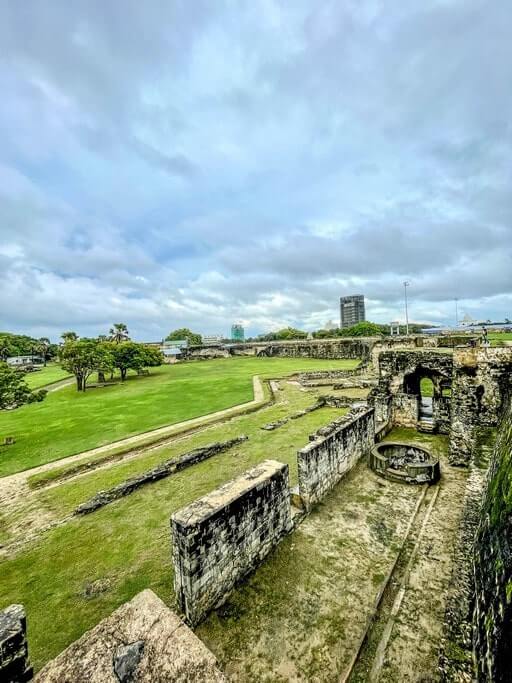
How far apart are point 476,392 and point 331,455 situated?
5509mm

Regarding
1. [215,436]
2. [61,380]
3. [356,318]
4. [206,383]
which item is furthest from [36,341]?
[356,318]

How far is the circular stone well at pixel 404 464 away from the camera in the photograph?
897cm

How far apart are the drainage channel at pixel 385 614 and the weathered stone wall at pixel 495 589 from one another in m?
1.64

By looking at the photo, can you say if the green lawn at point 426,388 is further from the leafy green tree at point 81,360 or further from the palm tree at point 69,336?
the palm tree at point 69,336

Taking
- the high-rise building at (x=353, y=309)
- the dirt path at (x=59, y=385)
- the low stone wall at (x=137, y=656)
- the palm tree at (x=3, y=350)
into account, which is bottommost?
the dirt path at (x=59, y=385)

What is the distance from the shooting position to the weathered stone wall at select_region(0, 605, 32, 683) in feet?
9.07

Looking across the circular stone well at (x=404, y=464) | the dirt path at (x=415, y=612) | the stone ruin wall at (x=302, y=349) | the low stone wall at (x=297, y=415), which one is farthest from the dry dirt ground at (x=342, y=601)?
the stone ruin wall at (x=302, y=349)

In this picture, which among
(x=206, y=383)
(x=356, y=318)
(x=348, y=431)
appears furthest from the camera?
(x=356, y=318)

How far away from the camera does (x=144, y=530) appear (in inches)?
305

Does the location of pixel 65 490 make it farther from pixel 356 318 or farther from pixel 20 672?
pixel 356 318

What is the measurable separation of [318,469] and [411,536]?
2.43 meters

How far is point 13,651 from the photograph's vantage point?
2812 mm

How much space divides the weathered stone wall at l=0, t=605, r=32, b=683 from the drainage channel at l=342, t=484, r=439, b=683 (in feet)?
12.6

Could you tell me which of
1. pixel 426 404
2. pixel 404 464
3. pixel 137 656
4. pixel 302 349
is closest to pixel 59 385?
pixel 302 349
